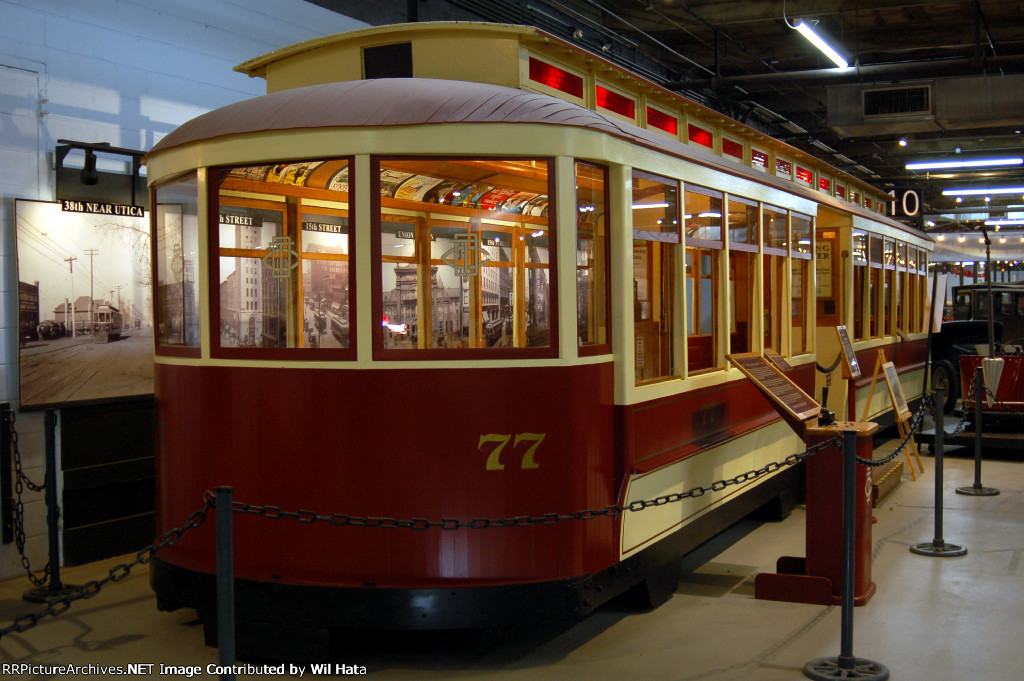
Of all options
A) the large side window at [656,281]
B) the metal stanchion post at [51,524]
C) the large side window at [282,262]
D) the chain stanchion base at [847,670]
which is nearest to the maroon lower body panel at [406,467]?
the large side window at [282,262]

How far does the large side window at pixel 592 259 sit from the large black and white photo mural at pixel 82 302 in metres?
3.23

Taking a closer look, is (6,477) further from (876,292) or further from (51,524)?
(876,292)

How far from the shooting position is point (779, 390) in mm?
6344

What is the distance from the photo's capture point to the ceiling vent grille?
1169cm

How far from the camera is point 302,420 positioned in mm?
4566

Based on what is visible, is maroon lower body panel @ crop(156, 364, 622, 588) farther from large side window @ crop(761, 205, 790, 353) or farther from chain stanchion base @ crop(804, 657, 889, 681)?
large side window @ crop(761, 205, 790, 353)

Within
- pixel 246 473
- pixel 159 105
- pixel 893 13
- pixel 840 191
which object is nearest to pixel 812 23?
pixel 840 191

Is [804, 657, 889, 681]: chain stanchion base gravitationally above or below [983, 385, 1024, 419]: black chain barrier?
below

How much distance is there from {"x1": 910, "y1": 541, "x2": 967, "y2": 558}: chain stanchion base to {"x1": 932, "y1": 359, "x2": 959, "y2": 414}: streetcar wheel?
8992 millimetres

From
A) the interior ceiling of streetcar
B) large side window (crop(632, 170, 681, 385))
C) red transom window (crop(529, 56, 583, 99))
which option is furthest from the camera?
the interior ceiling of streetcar

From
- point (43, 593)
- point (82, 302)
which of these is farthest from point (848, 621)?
point (82, 302)

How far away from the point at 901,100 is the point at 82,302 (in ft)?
30.8

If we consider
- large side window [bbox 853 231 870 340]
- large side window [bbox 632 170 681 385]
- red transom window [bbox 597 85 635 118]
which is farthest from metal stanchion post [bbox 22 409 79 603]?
large side window [bbox 853 231 870 340]

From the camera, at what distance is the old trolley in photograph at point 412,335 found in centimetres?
450
